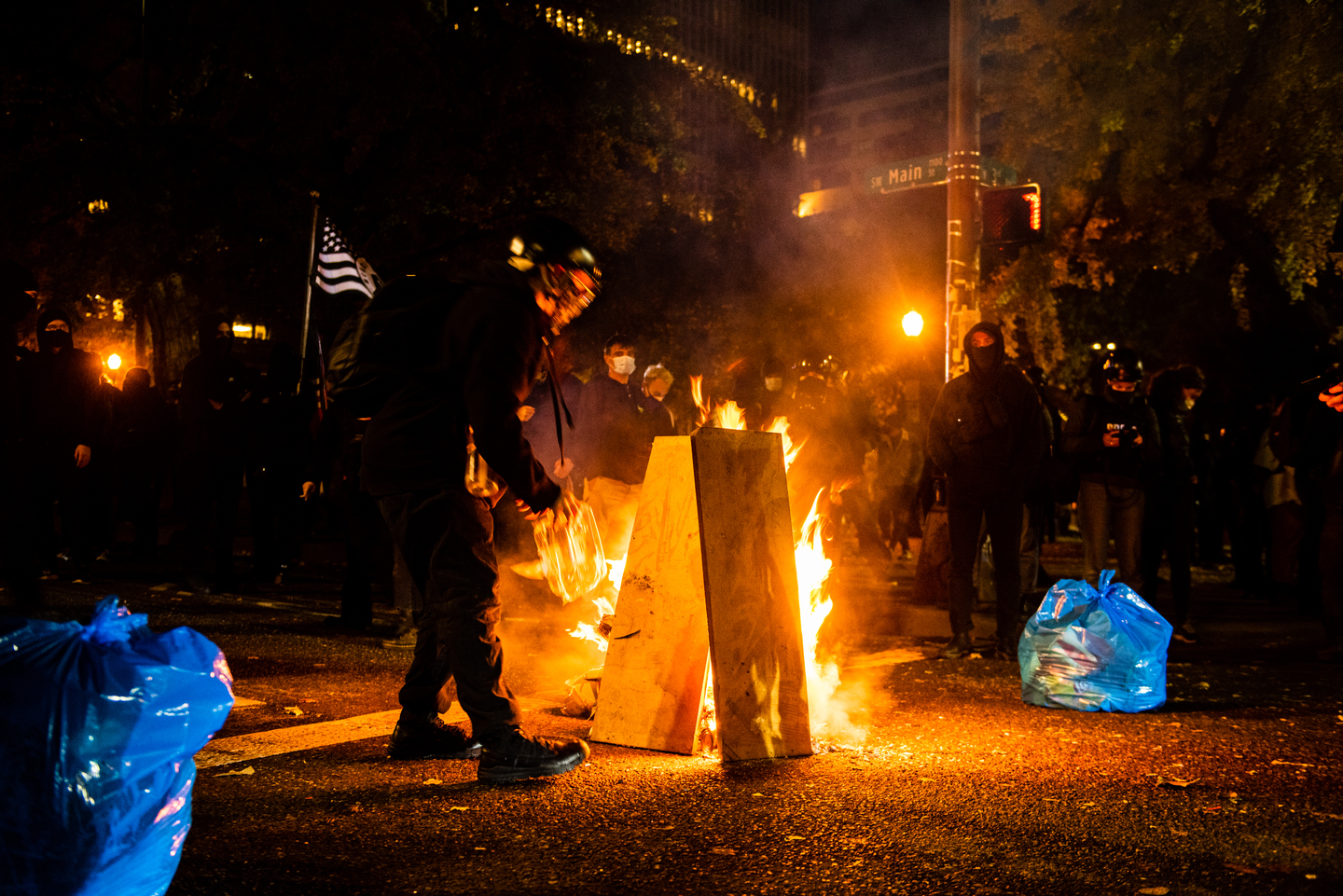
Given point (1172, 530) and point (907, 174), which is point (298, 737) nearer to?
point (1172, 530)

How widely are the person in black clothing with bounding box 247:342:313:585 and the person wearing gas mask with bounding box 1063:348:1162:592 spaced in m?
6.49

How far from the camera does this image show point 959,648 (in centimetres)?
718

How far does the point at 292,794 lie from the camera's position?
3928mm

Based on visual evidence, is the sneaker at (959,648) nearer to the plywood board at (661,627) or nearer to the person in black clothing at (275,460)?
the plywood board at (661,627)

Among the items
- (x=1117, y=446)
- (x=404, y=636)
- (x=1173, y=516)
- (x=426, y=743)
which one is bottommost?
(x=426, y=743)

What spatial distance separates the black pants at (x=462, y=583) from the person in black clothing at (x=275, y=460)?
5.84 meters

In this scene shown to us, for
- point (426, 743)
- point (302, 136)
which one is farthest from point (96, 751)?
point (302, 136)

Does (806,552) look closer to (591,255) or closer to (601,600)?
(601,600)

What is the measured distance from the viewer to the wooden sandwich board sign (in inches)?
179

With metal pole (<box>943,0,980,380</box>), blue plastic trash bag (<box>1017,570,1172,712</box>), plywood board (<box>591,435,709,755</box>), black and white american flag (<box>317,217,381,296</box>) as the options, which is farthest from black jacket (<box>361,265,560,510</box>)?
black and white american flag (<box>317,217,381,296</box>)

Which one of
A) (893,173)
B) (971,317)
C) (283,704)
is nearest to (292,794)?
(283,704)

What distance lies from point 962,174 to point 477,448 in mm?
6814

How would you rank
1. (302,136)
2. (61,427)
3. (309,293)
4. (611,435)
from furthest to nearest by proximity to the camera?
(302,136), (309,293), (611,435), (61,427)

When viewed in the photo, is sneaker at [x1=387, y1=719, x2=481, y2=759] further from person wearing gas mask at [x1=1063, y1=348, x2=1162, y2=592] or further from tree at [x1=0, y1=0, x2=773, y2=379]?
tree at [x1=0, y1=0, x2=773, y2=379]
